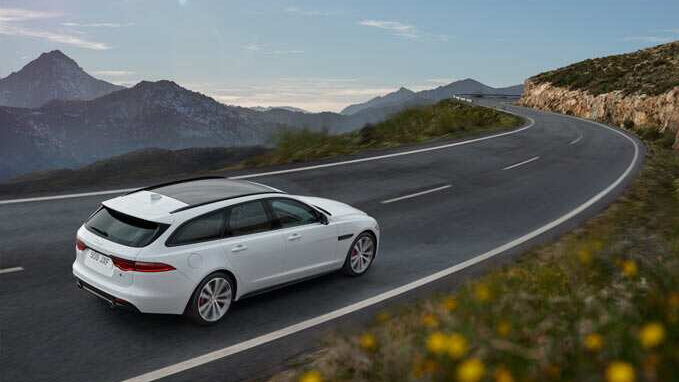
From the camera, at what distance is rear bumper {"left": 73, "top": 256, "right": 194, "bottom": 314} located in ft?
21.2

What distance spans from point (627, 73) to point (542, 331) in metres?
57.7

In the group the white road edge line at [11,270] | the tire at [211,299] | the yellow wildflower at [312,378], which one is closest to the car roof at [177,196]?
the tire at [211,299]

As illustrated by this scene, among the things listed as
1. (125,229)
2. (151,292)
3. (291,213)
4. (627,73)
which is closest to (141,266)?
(151,292)

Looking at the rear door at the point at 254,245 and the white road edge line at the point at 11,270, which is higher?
the rear door at the point at 254,245

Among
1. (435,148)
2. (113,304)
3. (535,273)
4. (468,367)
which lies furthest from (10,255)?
(435,148)

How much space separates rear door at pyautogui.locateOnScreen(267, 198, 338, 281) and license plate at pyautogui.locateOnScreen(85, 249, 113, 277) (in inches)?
81.1

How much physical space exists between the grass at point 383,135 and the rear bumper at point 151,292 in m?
11.8

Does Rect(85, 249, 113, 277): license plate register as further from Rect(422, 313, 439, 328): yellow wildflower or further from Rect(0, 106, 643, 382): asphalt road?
Rect(422, 313, 439, 328): yellow wildflower

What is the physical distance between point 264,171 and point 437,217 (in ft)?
18.6

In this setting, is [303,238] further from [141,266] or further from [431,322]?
[431,322]

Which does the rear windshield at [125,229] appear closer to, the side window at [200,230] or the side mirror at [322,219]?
the side window at [200,230]

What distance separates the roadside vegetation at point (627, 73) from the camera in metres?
47.2

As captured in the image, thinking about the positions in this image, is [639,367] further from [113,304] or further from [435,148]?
[435,148]

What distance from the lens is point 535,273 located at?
23.8ft
